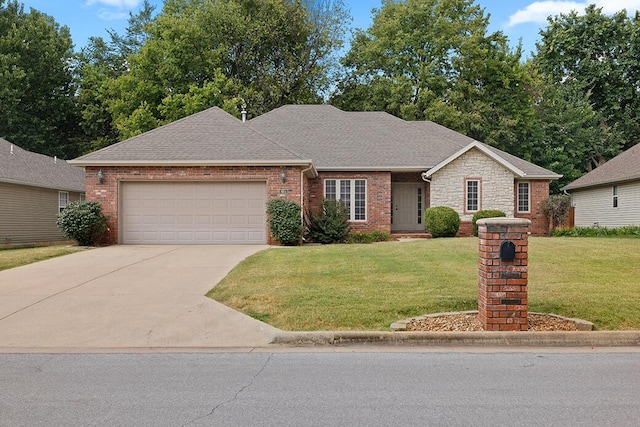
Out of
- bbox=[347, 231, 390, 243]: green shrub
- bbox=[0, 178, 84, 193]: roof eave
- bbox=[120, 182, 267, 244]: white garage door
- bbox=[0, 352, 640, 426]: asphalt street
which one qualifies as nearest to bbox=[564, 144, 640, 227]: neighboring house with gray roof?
bbox=[347, 231, 390, 243]: green shrub

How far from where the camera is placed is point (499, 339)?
6223mm

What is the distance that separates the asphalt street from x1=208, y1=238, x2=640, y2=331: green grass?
129 cm

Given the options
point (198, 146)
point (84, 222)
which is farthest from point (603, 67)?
point (84, 222)

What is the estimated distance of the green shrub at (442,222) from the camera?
19.2 metres

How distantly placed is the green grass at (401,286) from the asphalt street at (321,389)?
4.22 feet

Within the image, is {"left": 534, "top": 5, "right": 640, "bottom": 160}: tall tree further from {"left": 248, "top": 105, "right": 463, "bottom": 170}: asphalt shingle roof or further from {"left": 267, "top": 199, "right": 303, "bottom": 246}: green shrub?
{"left": 267, "top": 199, "right": 303, "bottom": 246}: green shrub

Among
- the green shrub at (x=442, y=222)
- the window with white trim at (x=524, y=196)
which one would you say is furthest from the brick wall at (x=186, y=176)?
the window with white trim at (x=524, y=196)

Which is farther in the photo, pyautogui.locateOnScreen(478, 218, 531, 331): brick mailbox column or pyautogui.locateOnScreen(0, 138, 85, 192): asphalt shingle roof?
pyautogui.locateOnScreen(0, 138, 85, 192): asphalt shingle roof

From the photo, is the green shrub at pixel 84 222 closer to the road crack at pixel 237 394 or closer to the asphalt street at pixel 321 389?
the asphalt street at pixel 321 389

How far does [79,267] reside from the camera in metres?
11.9

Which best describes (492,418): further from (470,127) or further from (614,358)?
(470,127)

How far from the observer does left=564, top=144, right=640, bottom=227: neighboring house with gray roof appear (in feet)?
A: 75.3

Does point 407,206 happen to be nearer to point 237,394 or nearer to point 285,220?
point 285,220

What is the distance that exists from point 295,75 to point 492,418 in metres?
32.1
